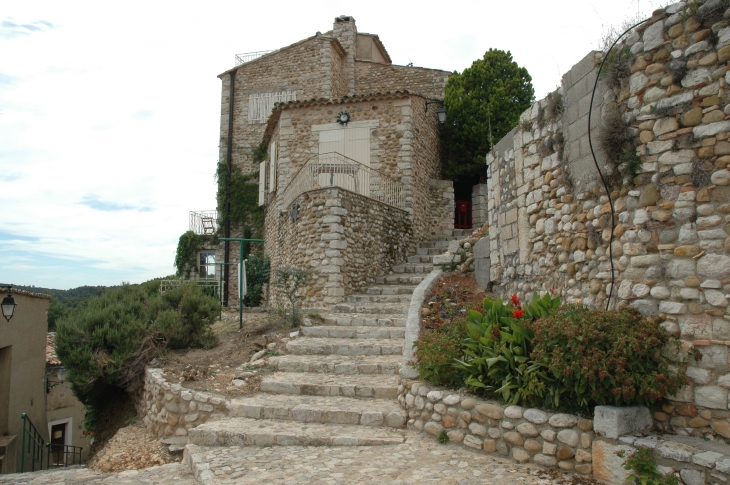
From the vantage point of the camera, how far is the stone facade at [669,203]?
4.13 metres

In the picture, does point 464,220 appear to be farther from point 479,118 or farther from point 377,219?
point 377,219

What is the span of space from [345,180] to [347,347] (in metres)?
6.65

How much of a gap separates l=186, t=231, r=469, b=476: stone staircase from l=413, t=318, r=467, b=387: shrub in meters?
0.60

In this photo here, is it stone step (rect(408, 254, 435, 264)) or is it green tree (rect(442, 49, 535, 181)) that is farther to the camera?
green tree (rect(442, 49, 535, 181))

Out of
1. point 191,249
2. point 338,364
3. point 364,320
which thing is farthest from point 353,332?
point 191,249

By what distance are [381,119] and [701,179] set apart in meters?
12.0

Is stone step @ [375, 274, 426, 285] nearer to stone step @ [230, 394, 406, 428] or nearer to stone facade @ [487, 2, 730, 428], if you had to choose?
stone step @ [230, 394, 406, 428]

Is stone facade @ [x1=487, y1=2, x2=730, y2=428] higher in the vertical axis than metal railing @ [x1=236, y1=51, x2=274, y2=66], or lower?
lower

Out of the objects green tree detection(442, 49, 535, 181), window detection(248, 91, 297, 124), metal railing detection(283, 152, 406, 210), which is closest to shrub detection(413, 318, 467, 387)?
metal railing detection(283, 152, 406, 210)

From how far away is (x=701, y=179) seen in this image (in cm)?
426

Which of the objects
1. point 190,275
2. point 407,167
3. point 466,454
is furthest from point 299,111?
point 466,454

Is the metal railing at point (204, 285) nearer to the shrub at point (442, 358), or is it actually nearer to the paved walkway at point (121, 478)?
the paved walkway at point (121, 478)

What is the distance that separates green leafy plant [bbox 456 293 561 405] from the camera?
15.3 feet

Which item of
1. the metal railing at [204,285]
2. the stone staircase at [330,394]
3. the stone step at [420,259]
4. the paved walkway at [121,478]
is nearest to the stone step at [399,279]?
the stone step at [420,259]
